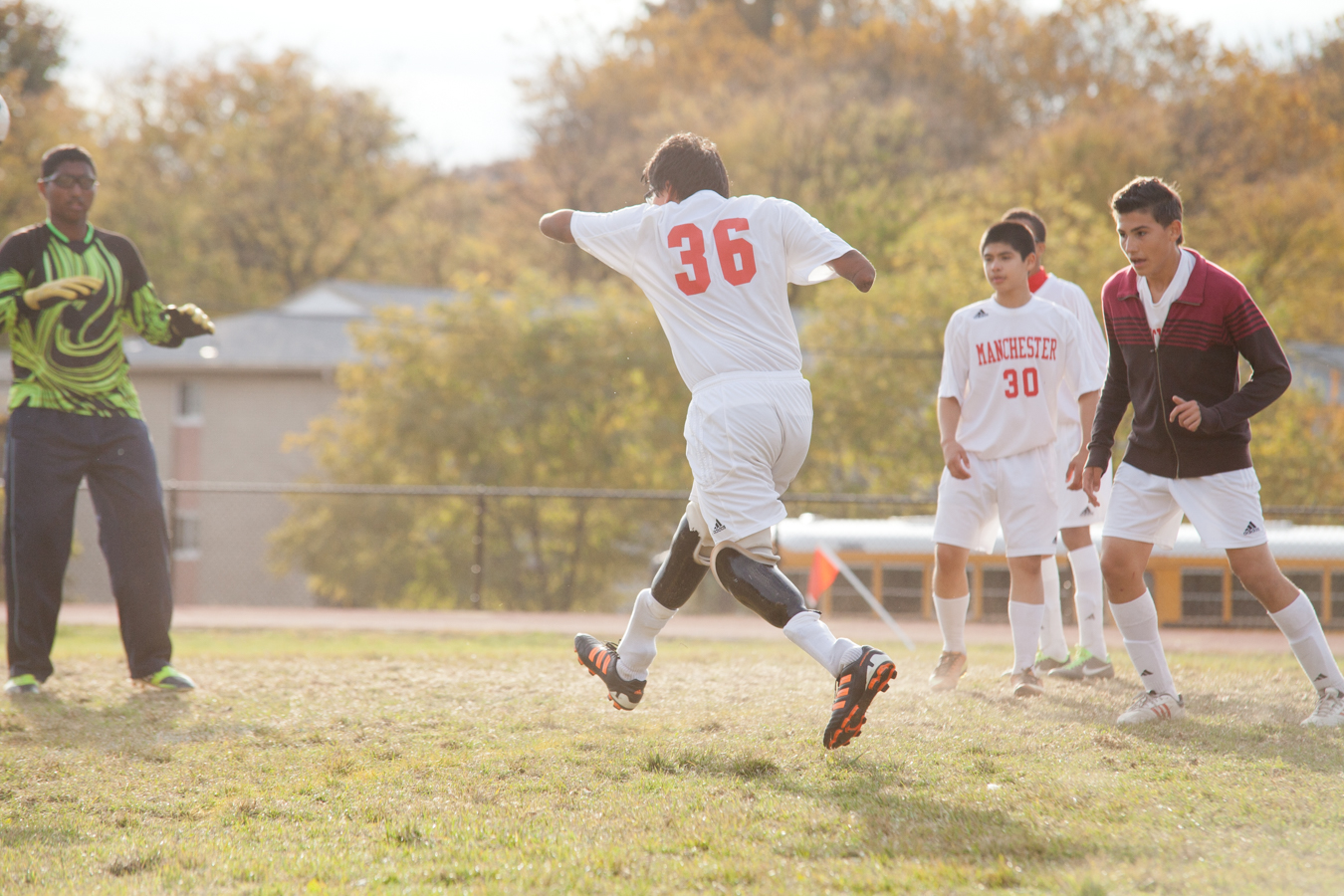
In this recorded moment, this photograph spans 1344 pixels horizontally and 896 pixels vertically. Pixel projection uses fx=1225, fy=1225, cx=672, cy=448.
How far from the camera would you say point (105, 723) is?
4867 millimetres

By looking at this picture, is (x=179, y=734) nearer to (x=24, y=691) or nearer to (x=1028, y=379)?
(x=24, y=691)

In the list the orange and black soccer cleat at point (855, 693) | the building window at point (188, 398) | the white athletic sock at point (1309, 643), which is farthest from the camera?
the building window at point (188, 398)

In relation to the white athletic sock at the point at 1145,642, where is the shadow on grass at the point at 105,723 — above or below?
below

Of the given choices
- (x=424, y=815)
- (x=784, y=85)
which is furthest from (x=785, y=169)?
(x=424, y=815)

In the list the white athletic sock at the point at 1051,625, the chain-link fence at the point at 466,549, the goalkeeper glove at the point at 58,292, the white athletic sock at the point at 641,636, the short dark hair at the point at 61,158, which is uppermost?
the short dark hair at the point at 61,158

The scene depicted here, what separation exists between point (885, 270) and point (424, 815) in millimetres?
25170

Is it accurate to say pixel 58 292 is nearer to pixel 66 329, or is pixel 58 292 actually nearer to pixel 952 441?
pixel 66 329

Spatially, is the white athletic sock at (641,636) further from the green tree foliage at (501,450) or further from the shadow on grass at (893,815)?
the green tree foliage at (501,450)

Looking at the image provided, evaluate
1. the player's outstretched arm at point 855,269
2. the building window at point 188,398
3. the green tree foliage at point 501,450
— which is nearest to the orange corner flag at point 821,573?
the player's outstretched arm at point 855,269

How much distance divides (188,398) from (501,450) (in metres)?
12.9

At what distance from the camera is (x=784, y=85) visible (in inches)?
1521

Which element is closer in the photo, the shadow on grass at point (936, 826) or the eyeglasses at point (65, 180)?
the shadow on grass at point (936, 826)

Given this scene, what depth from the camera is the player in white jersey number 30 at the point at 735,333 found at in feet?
13.3

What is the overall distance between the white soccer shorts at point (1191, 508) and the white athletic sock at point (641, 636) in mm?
1773
